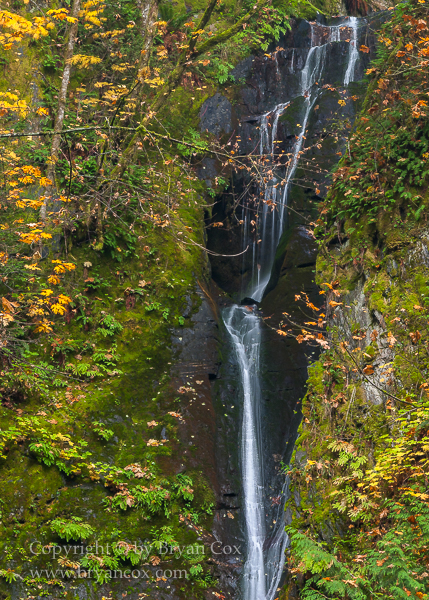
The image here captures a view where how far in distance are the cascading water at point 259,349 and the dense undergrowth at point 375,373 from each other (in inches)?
65.2

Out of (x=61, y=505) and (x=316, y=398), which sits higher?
(x=316, y=398)

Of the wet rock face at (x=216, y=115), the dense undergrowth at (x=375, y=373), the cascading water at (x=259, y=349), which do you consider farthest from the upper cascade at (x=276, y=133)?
the dense undergrowth at (x=375, y=373)

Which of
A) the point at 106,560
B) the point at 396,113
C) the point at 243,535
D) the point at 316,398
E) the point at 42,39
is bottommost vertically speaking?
the point at 243,535

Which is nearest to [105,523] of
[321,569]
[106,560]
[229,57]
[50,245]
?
[106,560]

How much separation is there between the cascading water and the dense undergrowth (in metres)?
1.66

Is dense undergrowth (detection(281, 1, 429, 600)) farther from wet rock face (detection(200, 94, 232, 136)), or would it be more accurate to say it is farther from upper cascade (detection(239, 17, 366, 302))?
wet rock face (detection(200, 94, 232, 136))

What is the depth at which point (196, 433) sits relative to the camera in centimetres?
904

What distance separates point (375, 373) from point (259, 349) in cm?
614

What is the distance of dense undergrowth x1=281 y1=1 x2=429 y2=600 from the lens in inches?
175

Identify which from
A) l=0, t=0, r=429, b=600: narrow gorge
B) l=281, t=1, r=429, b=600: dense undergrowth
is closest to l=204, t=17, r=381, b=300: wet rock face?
l=0, t=0, r=429, b=600: narrow gorge

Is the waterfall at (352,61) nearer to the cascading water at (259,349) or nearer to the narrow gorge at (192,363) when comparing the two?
the cascading water at (259,349)

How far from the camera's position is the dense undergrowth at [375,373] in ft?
14.6

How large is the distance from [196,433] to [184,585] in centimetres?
280

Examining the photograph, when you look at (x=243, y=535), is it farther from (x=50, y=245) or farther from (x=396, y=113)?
(x=396, y=113)
